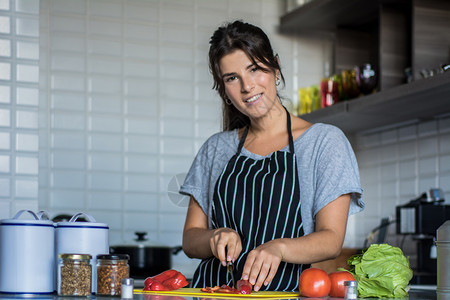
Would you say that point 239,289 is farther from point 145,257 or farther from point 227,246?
point 145,257

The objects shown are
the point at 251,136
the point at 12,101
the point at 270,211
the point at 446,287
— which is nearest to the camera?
the point at 446,287

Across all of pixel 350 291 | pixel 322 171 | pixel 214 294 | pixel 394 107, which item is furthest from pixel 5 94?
pixel 394 107

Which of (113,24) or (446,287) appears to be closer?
(446,287)

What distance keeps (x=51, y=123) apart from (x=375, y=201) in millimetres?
1835

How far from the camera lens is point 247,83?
197cm

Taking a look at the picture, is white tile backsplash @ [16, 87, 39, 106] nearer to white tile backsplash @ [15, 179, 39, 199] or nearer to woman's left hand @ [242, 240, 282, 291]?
white tile backsplash @ [15, 179, 39, 199]

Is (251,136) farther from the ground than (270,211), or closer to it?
farther from the ground

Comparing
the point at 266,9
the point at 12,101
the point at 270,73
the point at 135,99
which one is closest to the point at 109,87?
the point at 135,99

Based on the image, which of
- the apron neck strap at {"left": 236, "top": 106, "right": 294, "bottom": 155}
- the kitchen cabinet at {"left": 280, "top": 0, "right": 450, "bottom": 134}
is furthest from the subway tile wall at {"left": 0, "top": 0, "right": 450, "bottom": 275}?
the apron neck strap at {"left": 236, "top": 106, "right": 294, "bottom": 155}

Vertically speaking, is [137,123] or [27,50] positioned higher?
[27,50]

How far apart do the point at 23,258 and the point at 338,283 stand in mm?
710

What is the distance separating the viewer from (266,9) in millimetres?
4164

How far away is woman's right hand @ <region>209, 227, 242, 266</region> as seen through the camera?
1.69 metres

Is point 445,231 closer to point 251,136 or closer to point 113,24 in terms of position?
point 251,136
